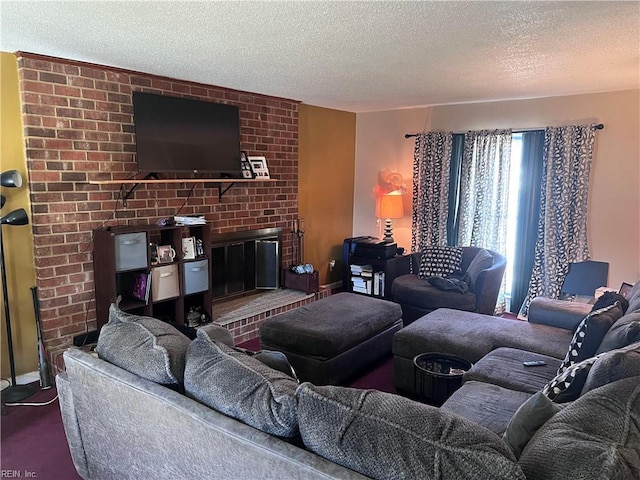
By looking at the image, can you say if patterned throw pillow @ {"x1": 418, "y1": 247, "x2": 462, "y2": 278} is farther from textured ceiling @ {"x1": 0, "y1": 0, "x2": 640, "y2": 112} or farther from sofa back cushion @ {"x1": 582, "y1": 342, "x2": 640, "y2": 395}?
sofa back cushion @ {"x1": 582, "y1": 342, "x2": 640, "y2": 395}

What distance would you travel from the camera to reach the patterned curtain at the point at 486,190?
4.75 m

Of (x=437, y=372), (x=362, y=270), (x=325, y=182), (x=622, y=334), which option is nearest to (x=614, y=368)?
(x=622, y=334)

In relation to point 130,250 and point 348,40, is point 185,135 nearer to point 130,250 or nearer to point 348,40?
point 130,250

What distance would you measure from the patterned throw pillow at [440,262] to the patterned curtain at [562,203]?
0.76m

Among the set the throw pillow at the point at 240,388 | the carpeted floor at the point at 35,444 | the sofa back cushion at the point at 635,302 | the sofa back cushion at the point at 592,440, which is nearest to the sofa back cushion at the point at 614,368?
the sofa back cushion at the point at 592,440

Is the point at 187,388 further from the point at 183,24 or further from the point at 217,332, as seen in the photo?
the point at 183,24

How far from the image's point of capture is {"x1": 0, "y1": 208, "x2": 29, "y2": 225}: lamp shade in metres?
2.88

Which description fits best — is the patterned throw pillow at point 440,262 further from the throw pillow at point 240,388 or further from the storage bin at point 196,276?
the throw pillow at point 240,388

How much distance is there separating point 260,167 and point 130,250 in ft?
5.39

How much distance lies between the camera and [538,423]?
1351mm

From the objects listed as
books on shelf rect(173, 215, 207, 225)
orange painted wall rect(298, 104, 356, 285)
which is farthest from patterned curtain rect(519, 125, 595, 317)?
books on shelf rect(173, 215, 207, 225)

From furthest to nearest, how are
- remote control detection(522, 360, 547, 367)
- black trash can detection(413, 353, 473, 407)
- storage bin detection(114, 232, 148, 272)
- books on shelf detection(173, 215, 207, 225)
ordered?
1. books on shelf detection(173, 215, 207, 225)
2. storage bin detection(114, 232, 148, 272)
3. black trash can detection(413, 353, 473, 407)
4. remote control detection(522, 360, 547, 367)

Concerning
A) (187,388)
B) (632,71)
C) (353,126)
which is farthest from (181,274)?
(632,71)

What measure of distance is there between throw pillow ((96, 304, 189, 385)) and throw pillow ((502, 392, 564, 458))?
3.56ft
